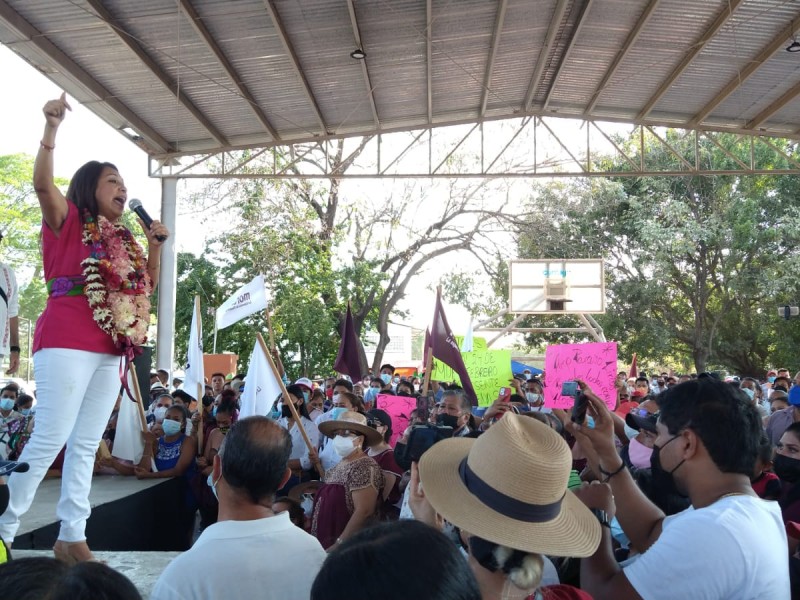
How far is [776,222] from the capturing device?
25.1 meters

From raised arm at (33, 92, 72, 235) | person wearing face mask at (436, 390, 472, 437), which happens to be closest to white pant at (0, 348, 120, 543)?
raised arm at (33, 92, 72, 235)

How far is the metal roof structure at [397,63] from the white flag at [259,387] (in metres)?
5.67

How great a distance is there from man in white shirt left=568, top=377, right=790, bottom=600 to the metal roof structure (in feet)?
28.6

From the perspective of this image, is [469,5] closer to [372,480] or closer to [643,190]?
[372,480]

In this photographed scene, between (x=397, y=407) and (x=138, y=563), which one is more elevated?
(x=397, y=407)

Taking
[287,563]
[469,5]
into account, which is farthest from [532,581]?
[469,5]

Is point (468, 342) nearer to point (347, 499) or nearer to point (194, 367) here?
point (194, 367)

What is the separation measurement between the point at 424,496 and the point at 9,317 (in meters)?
2.91

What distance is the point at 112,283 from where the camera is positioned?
3.47 m

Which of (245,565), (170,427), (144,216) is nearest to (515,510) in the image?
(245,565)

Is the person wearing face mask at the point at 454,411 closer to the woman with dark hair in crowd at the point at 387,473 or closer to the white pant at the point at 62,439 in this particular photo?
the woman with dark hair in crowd at the point at 387,473

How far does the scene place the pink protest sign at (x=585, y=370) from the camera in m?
6.71

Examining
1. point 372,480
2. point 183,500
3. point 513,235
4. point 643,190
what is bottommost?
point 183,500

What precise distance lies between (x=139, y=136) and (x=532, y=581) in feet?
43.2
